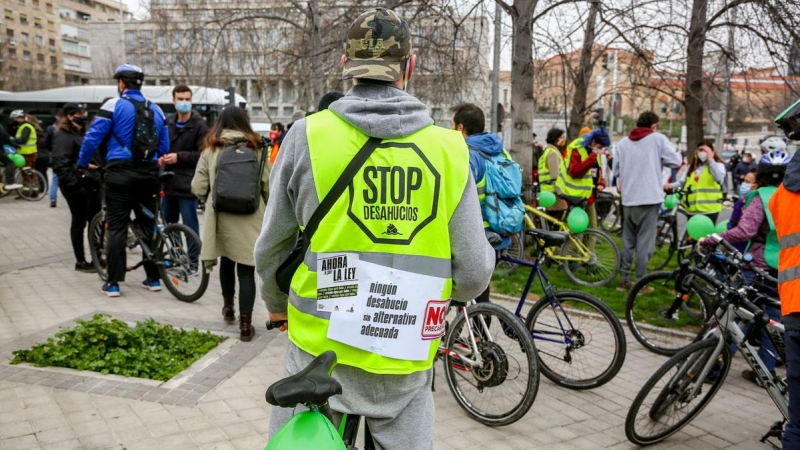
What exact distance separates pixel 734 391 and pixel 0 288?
7285mm

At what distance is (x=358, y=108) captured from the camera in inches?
81.8

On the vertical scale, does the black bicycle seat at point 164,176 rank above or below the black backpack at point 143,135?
below

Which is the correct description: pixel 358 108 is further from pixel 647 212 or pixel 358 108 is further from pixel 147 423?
pixel 647 212

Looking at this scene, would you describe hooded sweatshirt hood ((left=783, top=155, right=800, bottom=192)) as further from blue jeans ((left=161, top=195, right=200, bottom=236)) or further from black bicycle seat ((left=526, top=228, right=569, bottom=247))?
blue jeans ((left=161, top=195, right=200, bottom=236))

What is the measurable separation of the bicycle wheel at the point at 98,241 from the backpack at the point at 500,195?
487 cm

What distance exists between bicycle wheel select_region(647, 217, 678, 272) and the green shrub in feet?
23.3

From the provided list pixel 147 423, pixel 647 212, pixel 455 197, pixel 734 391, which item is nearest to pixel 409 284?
pixel 455 197

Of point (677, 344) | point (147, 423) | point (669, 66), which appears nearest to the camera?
point (147, 423)

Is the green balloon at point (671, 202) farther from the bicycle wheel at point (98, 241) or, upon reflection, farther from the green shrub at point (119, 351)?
the bicycle wheel at point (98, 241)

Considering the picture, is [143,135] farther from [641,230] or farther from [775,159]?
[641,230]

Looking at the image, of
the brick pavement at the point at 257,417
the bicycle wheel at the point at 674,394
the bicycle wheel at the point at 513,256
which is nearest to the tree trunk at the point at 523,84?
the bicycle wheel at the point at 513,256

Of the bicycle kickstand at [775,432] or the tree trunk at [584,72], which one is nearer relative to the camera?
the bicycle kickstand at [775,432]

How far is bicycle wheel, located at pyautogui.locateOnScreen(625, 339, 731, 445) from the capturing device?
3.98 m

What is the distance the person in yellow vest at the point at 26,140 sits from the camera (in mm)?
15211
